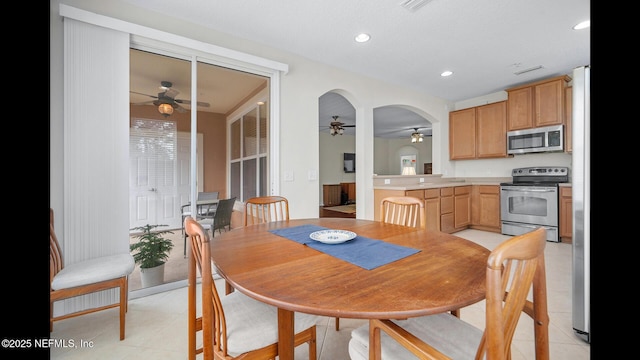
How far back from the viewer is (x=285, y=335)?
37.9 inches

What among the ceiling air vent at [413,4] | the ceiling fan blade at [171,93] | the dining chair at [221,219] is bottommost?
the dining chair at [221,219]

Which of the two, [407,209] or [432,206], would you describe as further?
[432,206]

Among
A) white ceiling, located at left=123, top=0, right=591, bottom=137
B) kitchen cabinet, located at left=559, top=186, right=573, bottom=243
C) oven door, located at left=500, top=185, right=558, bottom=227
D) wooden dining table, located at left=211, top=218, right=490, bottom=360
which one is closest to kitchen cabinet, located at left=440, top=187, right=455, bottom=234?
oven door, located at left=500, top=185, right=558, bottom=227

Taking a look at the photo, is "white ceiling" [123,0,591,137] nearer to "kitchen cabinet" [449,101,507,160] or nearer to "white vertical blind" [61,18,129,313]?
"white vertical blind" [61,18,129,313]

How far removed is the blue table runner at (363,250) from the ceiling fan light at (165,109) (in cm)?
179

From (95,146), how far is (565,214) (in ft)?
18.3

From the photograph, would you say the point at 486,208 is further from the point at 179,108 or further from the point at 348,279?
the point at 179,108

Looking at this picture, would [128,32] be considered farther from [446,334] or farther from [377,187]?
[377,187]

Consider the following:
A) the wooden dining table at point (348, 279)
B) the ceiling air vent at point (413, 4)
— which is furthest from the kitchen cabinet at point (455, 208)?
the wooden dining table at point (348, 279)

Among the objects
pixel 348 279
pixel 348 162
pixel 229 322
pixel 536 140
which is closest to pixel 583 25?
pixel 536 140

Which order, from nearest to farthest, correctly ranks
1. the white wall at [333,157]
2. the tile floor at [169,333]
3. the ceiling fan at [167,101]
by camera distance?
the tile floor at [169,333]
the ceiling fan at [167,101]
the white wall at [333,157]

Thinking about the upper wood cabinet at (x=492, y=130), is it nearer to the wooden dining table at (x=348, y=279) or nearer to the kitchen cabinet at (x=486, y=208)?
the kitchen cabinet at (x=486, y=208)

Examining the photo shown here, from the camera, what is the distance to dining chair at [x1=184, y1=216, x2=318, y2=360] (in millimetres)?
907

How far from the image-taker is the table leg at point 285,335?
0.96 meters
